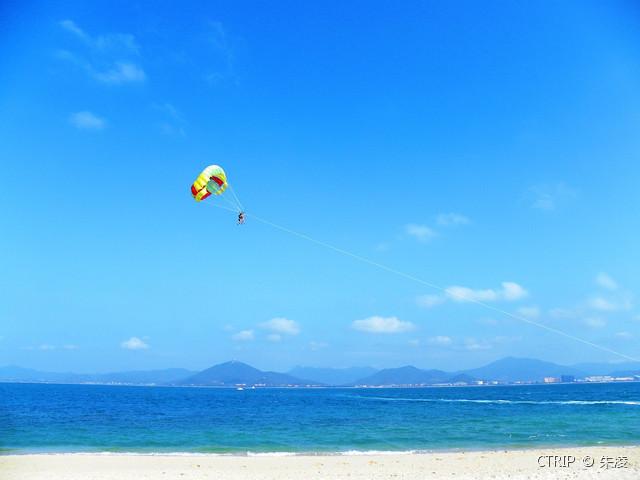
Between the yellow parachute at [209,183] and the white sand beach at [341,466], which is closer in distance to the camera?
the white sand beach at [341,466]

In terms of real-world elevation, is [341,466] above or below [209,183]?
below

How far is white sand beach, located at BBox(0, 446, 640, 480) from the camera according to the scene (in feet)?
53.7

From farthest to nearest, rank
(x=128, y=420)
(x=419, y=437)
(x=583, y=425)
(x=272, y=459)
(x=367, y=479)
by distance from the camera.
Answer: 1. (x=128, y=420)
2. (x=583, y=425)
3. (x=419, y=437)
4. (x=272, y=459)
5. (x=367, y=479)

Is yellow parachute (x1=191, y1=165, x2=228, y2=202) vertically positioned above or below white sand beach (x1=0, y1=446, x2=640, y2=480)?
above

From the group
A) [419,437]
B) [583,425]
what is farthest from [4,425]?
[583,425]

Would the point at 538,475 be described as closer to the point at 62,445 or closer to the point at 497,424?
the point at 497,424

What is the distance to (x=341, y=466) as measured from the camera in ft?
59.4

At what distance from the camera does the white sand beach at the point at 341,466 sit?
16359 mm

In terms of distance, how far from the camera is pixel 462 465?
1775 cm

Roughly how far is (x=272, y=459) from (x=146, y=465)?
4.82 meters

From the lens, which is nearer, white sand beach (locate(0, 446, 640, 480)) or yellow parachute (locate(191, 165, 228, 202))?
white sand beach (locate(0, 446, 640, 480))

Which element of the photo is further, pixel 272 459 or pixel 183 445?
pixel 183 445

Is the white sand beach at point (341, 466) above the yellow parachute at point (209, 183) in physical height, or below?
below

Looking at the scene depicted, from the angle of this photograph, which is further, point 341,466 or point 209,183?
point 209,183
